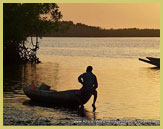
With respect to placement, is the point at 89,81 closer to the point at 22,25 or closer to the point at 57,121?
the point at 57,121

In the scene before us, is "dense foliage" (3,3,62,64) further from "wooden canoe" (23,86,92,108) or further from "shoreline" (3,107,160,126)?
"shoreline" (3,107,160,126)

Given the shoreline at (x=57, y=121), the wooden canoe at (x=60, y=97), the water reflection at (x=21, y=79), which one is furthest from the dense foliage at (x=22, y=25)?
the shoreline at (x=57, y=121)

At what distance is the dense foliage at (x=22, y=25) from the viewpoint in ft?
157

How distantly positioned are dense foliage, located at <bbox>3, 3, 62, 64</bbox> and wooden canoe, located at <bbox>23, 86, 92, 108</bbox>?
81.0 feet

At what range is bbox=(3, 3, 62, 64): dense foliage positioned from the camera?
47.8 m

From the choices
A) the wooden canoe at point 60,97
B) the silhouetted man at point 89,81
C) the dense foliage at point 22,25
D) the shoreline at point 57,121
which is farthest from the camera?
the dense foliage at point 22,25

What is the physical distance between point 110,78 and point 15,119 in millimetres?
19465

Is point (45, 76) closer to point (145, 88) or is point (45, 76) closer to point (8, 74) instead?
point (8, 74)

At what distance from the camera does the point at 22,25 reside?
49188 mm

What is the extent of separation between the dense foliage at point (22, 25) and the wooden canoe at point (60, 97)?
24697mm

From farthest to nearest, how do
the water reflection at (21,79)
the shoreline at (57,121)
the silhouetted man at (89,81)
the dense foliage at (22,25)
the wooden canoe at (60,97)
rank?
1. the dense foliage at (22,25)
2. the water reflection at (21,79)
3. the wooden canoe at (60,97)
4. the silhouetted man at (89,81)
5. the shoreline at (57,121)

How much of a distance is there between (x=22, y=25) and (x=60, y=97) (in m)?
28.2

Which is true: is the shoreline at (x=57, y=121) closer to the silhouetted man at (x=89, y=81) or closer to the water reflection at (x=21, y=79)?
the silhouetted man at (x=89, y=81)

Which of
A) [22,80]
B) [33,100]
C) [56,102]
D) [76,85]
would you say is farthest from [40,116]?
[22,80]
